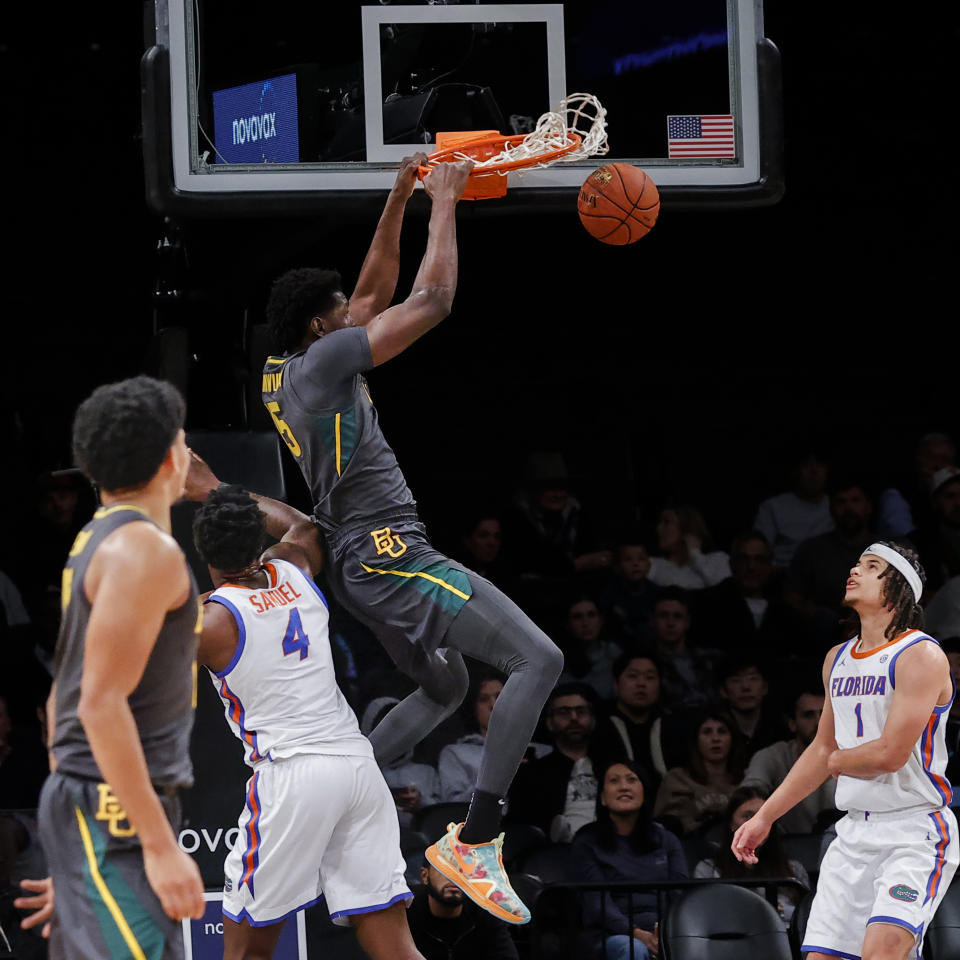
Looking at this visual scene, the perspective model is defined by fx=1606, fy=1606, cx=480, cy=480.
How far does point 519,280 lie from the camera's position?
40.4 feet

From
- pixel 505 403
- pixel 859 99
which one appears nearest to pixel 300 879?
pixel 505 403

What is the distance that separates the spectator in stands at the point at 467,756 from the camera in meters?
8.12

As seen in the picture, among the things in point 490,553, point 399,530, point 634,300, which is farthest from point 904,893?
point 634,300

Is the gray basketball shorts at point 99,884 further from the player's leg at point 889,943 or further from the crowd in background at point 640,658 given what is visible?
the crowd in background at point 640,658

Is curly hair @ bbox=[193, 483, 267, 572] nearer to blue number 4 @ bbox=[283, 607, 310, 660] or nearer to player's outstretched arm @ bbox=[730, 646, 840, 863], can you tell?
blue number 4 @ bbox=[283, 607, 310, 660]

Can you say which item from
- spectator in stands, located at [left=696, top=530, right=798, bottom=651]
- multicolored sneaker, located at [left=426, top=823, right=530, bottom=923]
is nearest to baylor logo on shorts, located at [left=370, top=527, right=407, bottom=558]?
multicolored sneaker, located at [left=426, top=823, right=530, bottom=923]

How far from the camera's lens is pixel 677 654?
936 centimetres

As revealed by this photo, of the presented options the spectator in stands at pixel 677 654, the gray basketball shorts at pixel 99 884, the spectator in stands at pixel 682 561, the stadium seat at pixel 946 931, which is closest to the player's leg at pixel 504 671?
the gray basketball shorts at pixel 99 884

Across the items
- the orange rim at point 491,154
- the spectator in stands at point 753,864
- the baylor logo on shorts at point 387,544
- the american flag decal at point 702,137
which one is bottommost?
the spectator in stands at point 753,864

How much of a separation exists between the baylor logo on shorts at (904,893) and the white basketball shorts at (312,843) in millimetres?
1724

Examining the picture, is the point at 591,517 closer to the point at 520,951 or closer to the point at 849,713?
the point at 520,951

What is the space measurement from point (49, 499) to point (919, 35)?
271 inches

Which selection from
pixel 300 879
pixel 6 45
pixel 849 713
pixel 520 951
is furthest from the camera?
pixel 6 45

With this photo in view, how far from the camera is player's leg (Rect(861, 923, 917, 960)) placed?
18.2ft
